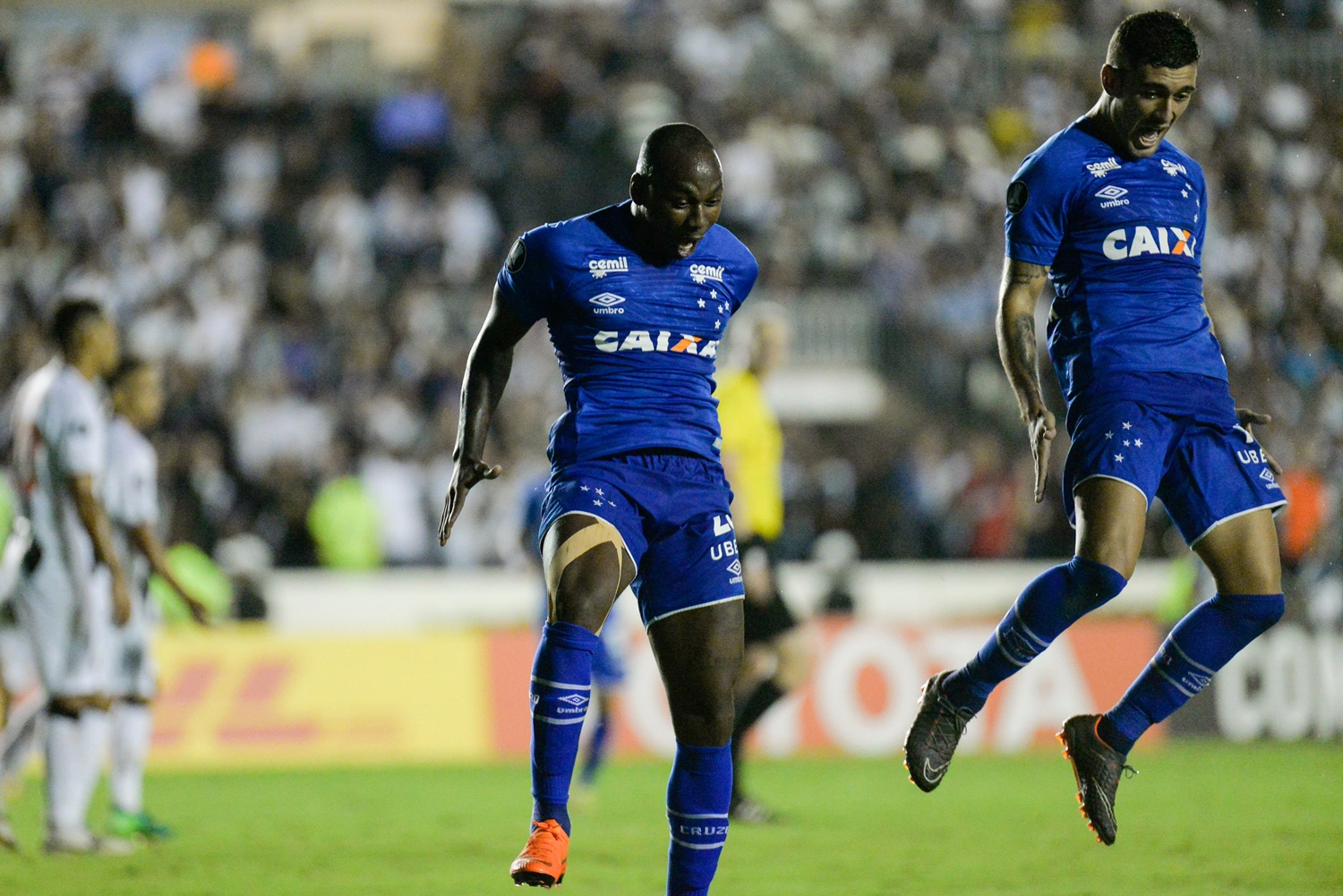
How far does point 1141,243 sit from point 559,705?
2.67 meters

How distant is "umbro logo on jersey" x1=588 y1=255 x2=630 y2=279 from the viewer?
6266 mm

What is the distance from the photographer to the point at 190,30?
25.0 meters

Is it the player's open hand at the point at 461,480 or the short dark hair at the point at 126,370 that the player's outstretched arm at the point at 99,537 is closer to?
the short dark hair at the point at 126,370

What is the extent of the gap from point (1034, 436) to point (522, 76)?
17.1m

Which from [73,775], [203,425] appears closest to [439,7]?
[203,425]

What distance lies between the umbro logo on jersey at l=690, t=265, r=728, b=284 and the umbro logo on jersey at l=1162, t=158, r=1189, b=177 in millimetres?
1684

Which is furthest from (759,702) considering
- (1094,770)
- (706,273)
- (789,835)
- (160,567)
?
(706,273)

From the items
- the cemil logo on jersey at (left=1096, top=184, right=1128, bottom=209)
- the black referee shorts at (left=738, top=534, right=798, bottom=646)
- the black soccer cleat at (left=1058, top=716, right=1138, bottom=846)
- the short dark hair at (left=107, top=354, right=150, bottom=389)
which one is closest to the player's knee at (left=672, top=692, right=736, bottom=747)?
the black soccer cleat at (left=1058, top=716, right=1138, bottom=846)

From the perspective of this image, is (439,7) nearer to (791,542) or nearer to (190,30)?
(190,30)

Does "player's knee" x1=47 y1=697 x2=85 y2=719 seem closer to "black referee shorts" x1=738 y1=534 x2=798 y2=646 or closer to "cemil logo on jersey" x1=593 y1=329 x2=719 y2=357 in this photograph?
"black referee shorts" x1=738 y1=534 x2=798 y2=646

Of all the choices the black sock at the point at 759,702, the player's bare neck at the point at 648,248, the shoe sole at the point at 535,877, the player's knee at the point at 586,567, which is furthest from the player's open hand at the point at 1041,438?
the black sock at the point at 759,702

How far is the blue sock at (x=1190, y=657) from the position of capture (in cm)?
651

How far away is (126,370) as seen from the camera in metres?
9.85

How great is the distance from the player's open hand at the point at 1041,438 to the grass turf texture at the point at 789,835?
1840 mm
